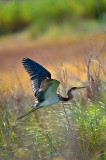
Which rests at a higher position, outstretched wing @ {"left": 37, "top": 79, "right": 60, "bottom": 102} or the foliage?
outstretched wing @ {"left": 37, "top": 79, "right": 60, "bottom": 102}

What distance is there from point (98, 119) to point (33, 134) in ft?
2.45

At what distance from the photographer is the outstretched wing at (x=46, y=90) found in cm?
401

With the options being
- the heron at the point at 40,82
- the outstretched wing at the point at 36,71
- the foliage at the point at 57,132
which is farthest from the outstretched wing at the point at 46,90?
the foliage at the point at 57,132

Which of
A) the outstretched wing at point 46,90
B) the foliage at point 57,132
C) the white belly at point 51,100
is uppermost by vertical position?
the outstretched wing at point 46,90

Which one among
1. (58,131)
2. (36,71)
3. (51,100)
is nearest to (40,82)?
(36,71)

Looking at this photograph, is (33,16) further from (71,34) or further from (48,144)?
(48,144)

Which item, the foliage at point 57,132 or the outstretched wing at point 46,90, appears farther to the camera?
the foliage at point 57,132

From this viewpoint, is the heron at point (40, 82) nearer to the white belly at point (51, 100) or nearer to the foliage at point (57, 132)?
the white belly at point (51, 100)

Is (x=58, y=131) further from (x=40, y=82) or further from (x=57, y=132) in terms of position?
(x=40, y=82)

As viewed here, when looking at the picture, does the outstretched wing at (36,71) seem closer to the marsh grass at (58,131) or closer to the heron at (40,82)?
the heron at (40,82)

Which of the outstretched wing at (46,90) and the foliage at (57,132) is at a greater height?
the outstretched wing at (46,90)

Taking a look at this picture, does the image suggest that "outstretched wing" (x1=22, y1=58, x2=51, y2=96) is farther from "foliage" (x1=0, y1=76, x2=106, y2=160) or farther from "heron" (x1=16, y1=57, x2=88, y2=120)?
"foliage" (x1=0, y1=76, x2=106, y2=160)

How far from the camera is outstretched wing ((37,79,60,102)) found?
4.01m

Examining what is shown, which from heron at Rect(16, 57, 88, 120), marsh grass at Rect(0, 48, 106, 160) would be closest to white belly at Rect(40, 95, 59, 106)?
heron at Rect(16, 57, 88, 120)
